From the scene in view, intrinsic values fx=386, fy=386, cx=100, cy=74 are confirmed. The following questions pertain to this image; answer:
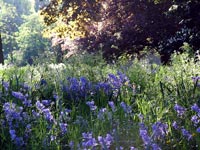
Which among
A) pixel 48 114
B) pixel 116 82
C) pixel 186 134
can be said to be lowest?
pixel 186 134

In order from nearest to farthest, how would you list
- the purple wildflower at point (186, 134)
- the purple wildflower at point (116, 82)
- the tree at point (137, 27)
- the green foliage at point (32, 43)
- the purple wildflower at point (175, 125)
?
1. the purple wildflower at point (186, 134)
2. the purple wildflower at point (175, 125)
3. the purple wildflower at point (116, 82)
4. the tree at point (137, 27)
5. the green foliage at point (32, 43)

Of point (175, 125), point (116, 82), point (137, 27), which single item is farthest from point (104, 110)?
point (137, 27)

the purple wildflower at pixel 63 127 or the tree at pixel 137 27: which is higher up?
the tree at pixel 137 27

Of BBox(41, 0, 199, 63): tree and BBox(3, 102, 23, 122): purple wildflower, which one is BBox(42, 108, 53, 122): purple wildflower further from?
BBox(41, 0, 199, 63): tree

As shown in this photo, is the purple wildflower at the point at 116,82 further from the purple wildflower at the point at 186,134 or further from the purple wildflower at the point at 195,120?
the purple wildflower at the point at 186,134

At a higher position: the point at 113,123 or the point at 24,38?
the point at 24,38

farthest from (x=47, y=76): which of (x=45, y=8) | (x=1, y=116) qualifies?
(x=45, y=8)

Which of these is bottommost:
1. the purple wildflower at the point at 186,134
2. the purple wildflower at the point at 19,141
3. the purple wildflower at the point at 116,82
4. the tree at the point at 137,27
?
the purple wildflower at the point at 186,134

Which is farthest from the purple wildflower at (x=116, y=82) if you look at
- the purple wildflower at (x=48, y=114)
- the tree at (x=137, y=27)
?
the tree at (x=137, y=27)

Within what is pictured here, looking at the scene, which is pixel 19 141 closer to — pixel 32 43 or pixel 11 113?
pixel 11 113

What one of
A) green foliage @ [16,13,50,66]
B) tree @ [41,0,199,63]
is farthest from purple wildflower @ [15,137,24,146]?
green foliage @ [16,13,50,66]

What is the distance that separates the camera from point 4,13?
78625mm

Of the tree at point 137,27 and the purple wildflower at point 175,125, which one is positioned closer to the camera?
the purple wildflower at point 175,125

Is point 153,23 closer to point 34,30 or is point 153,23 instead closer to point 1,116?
point 1,116
